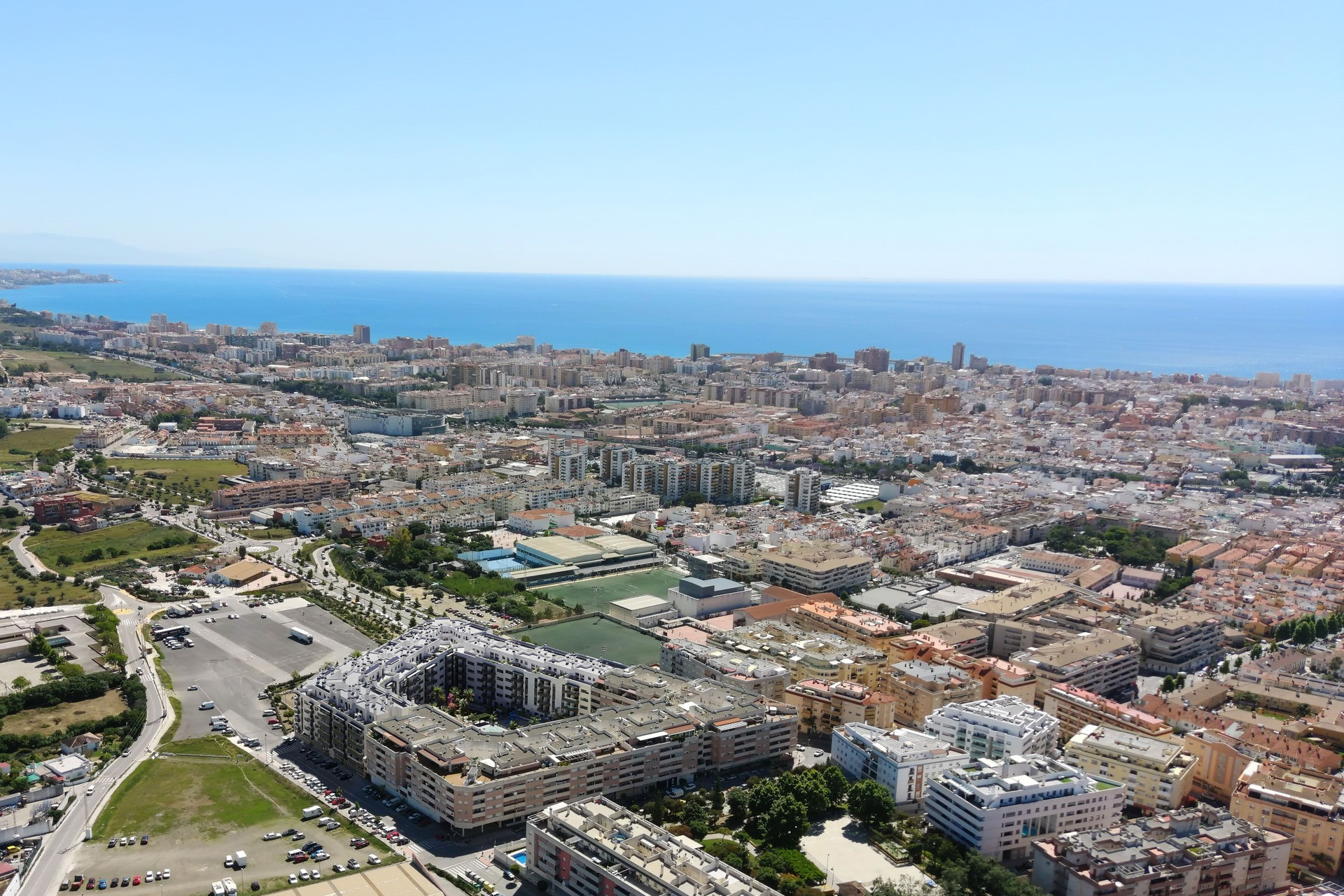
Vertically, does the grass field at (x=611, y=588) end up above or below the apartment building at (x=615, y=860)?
below

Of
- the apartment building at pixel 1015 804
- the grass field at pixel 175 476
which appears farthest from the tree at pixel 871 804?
the grass field at pixel 175 476

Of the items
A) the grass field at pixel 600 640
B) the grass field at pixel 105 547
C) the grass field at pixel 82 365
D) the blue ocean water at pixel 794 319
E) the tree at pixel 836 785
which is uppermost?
the blue ocean water at pixel 794 319

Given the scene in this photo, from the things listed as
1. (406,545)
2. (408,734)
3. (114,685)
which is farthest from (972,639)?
(114,685)

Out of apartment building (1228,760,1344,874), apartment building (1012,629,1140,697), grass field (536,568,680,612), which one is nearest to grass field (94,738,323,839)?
grass field (536,568,680,612)

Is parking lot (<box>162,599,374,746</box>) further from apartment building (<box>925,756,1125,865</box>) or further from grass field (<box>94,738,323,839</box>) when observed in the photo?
apartment building (<box>925,756,1125,865</box>)

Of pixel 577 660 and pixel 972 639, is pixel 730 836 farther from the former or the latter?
pixel 972 639

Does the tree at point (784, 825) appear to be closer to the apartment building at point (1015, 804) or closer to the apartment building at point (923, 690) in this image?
the apartment building at point (1015, 804)
